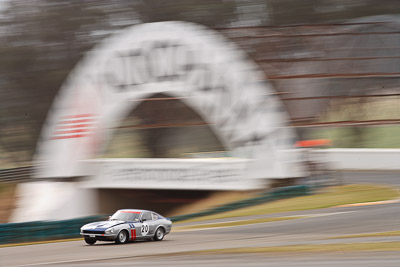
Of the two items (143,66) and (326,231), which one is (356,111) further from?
(326,231)

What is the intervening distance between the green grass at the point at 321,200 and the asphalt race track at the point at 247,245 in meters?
1.32

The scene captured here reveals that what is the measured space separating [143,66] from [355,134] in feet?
60.9

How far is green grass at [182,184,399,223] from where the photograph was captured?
18422mm

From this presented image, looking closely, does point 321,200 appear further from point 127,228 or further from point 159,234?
point 127,228

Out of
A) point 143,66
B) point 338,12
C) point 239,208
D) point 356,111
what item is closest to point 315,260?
point 239,208

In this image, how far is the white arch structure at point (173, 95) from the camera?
22969 mm

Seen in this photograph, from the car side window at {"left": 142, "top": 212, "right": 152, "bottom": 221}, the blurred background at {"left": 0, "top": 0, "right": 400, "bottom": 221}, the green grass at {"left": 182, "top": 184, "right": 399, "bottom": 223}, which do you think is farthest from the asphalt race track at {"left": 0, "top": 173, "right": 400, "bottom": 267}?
the blurred background at {"left": 0, "top": 0, "right": 400, "bottom": 221}

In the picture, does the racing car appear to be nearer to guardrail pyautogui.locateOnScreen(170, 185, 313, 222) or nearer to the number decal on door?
the number decal on door

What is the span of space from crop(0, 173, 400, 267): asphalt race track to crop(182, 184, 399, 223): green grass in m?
1.32

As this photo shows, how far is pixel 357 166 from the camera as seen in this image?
1155 inches

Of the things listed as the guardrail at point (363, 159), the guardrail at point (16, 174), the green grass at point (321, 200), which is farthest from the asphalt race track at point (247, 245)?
the guardrail at point (16, 174)

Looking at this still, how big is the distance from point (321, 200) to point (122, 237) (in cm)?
822

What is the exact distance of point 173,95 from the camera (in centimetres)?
2514

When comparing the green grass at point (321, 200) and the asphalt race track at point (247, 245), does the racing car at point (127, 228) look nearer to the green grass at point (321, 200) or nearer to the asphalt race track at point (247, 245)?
the asphalt race track at point (247, 245)
